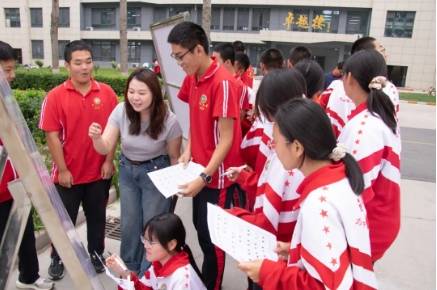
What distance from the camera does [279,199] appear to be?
158 cm

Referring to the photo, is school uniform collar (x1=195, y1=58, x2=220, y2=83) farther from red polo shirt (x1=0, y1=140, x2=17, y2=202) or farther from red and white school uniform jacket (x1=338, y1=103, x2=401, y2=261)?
red polo shirt (x1=0, y1=140, x2=17, y2=202)

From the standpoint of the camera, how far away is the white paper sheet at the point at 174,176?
6.59 ft

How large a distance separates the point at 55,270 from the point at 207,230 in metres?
1.13

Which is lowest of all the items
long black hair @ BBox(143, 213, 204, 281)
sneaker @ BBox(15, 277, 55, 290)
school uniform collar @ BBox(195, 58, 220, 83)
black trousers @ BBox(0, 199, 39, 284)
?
sneaker @ BBox(15, 277, 55, 290)

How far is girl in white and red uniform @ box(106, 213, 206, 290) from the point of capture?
6.07ft

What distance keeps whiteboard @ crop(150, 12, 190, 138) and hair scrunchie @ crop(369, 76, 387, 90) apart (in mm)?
2087

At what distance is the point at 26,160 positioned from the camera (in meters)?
1.14

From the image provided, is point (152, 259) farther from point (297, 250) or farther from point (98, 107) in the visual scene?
point (98, 107)

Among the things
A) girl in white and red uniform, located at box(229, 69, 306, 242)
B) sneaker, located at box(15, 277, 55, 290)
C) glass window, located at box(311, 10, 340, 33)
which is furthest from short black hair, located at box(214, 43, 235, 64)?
glass window, located at box(311, 10, 340, 33)

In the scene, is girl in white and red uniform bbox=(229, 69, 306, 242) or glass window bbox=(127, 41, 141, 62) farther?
glass window bbox=(127, 41, 141, 62)

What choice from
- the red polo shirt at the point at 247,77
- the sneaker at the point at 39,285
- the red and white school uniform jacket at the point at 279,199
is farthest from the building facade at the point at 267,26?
the sneaker at the point at 39,285

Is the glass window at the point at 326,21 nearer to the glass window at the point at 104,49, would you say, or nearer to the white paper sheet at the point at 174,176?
the glass window at the point at 104,49

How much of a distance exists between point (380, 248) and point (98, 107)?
5.78 ft

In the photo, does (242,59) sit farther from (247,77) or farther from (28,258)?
(28,258)
